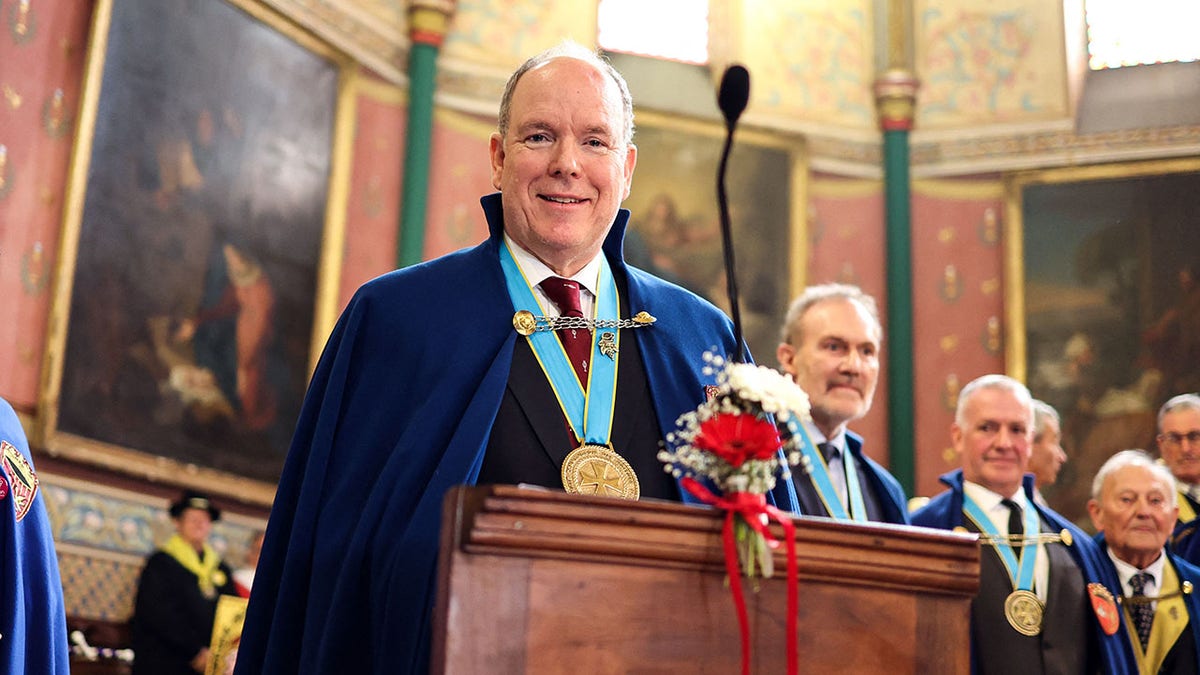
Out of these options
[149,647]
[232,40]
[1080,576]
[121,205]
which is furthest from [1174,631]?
[232,40]

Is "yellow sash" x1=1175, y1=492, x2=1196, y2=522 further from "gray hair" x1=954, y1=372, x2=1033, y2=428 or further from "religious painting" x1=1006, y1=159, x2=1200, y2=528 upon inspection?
"religious painting" x1=1006, y1=159, x2=1200, y2=528

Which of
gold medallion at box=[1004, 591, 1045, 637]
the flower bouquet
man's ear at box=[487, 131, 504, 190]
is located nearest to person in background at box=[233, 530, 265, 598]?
gold medallion at box=[1004, 591, 1045, 637]

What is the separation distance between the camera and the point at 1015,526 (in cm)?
512

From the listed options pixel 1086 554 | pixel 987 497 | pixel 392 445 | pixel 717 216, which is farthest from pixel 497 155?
pixel 717 216

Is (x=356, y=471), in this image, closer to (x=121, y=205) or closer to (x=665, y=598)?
(x=665, y=598)

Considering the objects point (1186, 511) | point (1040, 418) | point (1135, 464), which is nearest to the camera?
point (1135, 464)

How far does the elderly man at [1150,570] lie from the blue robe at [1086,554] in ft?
0.42

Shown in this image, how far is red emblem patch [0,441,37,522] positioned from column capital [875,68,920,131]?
34.8 ft

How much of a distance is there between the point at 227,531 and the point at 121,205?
88.0 inches

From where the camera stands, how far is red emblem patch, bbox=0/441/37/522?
347 cm

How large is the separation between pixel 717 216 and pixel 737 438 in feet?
33.1

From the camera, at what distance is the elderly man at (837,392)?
462 cm

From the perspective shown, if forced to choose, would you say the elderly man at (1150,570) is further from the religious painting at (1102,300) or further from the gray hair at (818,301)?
the religious painting at (1102,300)

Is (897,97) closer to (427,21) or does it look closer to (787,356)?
(427,21)
